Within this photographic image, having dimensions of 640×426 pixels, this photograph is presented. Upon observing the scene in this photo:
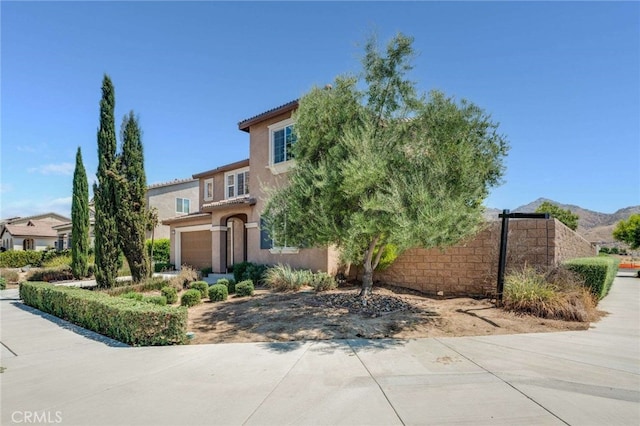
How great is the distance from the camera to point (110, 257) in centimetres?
1361

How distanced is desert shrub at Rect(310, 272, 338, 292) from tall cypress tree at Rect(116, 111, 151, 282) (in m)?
7.29

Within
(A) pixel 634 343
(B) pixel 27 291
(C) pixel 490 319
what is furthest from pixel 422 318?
(B) pixel 27 291

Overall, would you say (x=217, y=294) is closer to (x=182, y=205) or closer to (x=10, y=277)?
(x=10, y=277)

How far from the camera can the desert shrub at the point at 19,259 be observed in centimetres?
3381

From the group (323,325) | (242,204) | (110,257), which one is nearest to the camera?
(323,325)

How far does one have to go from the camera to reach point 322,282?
12297 millimetres

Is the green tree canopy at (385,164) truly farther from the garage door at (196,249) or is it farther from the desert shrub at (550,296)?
the garage door at (196,249)

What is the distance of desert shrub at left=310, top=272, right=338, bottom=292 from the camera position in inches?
482

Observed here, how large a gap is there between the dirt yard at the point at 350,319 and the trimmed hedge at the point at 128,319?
64 centimetres

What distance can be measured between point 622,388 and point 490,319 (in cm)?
380

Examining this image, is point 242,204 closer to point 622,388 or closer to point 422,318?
point 422,318

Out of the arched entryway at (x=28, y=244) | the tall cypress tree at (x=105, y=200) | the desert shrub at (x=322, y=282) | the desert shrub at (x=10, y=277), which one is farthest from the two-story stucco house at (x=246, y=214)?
the arched entryway at (x=28, y=244)

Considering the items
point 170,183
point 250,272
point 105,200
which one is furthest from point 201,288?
point 170,183

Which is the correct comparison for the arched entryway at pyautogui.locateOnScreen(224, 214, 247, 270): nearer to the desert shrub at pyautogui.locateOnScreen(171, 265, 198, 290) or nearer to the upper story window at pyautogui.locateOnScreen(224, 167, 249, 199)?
the upper story window at pyautogui.locateOnScreen(224, 167, 249, 199)
